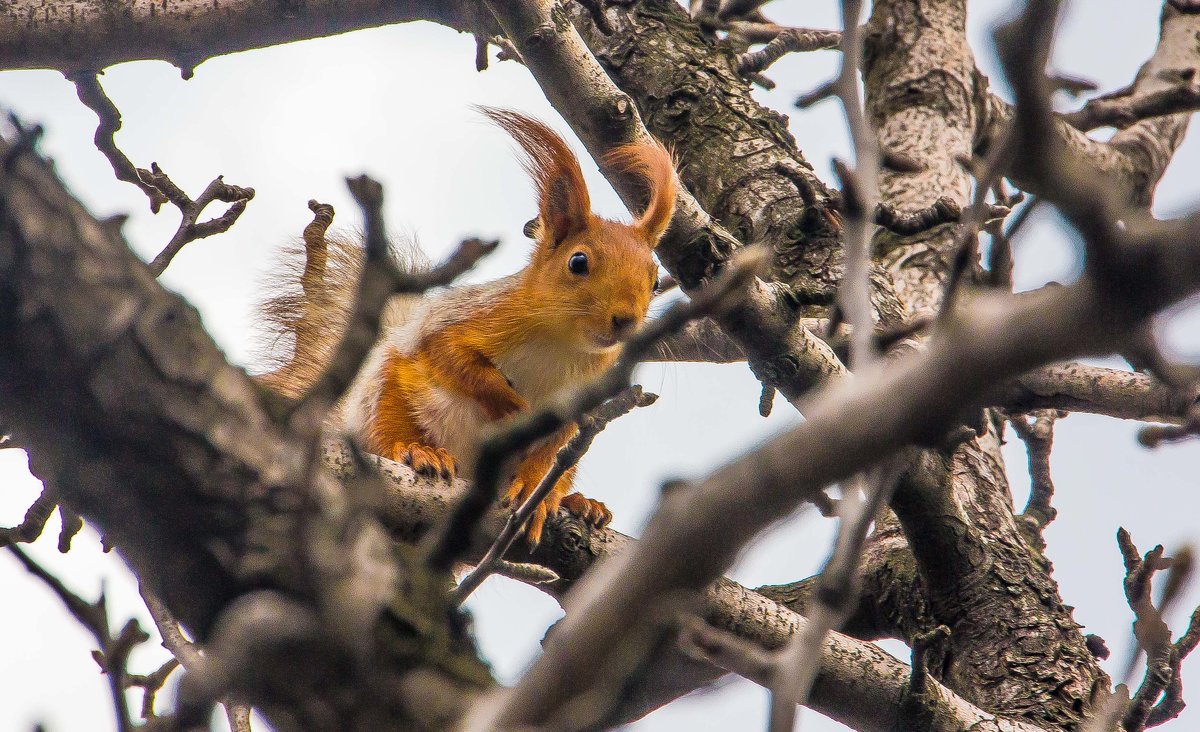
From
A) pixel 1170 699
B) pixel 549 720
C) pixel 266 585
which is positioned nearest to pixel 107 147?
pixel 266 585

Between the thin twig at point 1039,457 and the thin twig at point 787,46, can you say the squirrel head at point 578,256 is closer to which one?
the thin twig at point 787,46

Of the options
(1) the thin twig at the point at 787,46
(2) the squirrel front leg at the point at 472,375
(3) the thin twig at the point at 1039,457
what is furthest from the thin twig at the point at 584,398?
(3) the thin twig at the point at 1039,457

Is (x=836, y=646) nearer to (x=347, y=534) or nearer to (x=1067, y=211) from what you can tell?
(x=347, y=534)

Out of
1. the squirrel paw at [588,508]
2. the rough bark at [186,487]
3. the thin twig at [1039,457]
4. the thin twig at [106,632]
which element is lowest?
the thin twig at [106,632]

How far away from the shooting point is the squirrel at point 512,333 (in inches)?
126

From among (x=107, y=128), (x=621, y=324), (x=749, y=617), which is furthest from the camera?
(x=621, y=324)

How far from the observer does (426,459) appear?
2994 mm

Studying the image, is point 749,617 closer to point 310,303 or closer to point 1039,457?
point 1039,457

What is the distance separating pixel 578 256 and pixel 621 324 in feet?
1.19

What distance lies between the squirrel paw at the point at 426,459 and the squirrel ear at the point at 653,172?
819mm

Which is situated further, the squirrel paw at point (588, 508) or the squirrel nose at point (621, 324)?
the squirrel nose at point (621, 324)

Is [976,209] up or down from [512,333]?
down

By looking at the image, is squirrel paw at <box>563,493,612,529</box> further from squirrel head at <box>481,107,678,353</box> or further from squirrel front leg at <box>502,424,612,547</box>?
squirrel head at <box>481,107,678,353</box>

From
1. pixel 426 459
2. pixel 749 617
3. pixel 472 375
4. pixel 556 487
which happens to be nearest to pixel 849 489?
pixel 749 617
